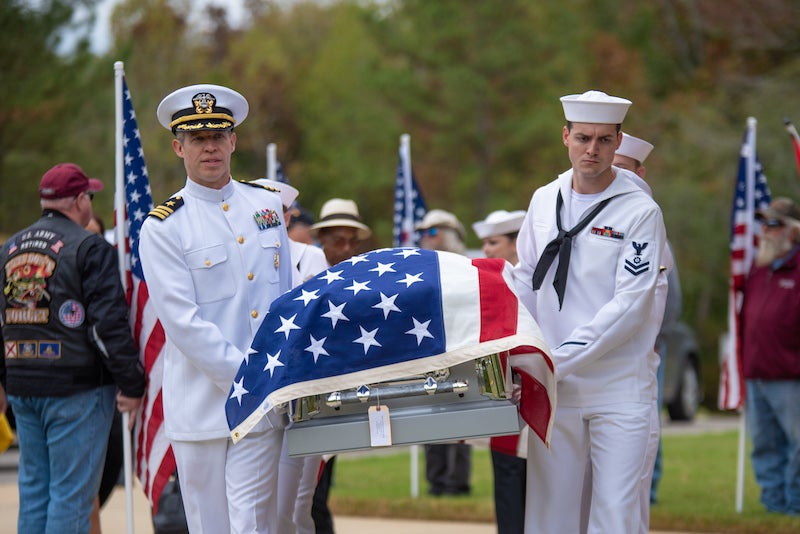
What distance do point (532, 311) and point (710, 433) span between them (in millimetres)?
10606

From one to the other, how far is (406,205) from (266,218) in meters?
5.72

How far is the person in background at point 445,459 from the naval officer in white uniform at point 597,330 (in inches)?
182

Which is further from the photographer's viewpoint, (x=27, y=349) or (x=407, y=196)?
(x=407, y=196)

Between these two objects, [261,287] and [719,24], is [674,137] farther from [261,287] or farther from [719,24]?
[261,287]

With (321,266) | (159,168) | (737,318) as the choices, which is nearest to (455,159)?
(159,168)

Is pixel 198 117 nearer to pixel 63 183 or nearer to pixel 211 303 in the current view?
pixel 211 303

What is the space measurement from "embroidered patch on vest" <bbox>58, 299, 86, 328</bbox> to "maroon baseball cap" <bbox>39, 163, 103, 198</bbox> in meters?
0.63

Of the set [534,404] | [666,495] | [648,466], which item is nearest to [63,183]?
[534,404]

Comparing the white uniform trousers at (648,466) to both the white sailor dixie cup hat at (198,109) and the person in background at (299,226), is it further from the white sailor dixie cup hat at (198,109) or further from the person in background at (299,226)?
the person in background at (299,226)

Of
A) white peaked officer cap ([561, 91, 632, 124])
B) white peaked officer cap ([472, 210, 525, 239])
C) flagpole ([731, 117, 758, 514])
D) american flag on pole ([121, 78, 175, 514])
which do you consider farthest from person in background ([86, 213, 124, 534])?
flagpole ([731, 117, 758, 514])

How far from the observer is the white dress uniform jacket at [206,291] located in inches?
218

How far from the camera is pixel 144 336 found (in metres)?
7.07

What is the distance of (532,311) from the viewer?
20.2 ft

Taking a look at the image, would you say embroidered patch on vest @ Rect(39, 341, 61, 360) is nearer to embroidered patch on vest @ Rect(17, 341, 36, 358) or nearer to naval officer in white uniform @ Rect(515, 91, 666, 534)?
embroidered patch on vest @ Rect(17, 341, 36, 358)
